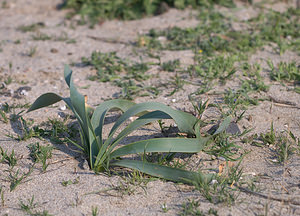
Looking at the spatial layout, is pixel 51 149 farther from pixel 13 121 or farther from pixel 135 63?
pixel 135 63

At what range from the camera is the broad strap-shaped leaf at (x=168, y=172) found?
220cm

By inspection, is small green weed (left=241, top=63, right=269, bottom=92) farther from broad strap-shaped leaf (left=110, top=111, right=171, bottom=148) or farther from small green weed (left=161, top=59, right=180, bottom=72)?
broad strap-shaped leaf (left=110, top=111, right=171, bottom=148)

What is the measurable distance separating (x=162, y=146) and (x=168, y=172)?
154 mm

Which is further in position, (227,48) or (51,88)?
(227,48)

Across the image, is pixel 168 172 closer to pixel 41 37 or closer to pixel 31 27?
pixel 41 37

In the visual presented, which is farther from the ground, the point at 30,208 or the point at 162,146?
the point at 162,146

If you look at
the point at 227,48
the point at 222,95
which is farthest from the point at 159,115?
the point at 227,48

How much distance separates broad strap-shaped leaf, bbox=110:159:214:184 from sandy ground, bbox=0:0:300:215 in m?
0.06

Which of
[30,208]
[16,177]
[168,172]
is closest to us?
[30,208]

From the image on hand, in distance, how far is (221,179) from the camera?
88.5 inches

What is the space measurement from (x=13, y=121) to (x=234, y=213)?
1.81m

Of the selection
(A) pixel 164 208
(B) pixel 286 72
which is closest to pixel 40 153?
(A) pixel 164 208

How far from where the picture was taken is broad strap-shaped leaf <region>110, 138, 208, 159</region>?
88.9 inches

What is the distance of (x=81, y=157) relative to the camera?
2549 mm
